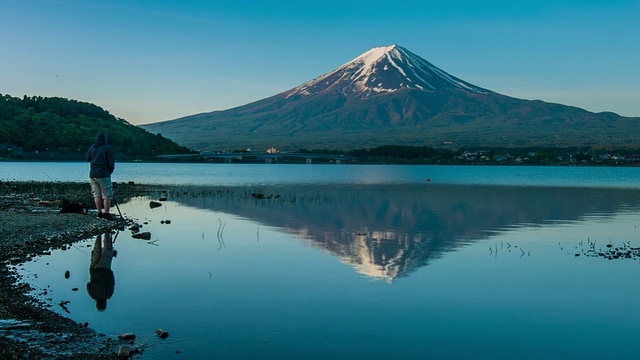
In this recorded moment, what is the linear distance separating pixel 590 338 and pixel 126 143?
158m

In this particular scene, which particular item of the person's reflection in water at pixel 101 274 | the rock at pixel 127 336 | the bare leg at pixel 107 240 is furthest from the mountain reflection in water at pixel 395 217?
the rock at pixel 127 336

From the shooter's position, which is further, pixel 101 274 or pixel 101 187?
pixel 101 187

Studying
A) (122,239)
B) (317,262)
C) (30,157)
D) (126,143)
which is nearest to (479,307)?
(317,262)

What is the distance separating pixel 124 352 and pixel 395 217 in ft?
75.7

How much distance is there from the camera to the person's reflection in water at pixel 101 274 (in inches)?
464

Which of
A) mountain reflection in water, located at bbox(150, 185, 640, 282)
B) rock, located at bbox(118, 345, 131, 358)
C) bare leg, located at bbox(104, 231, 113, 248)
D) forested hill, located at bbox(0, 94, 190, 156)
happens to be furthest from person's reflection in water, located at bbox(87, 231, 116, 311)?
forested hill, located at bbox(0, 94, 190, 156)

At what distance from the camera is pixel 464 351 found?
30.2 feet

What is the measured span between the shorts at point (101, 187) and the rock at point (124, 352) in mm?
12339

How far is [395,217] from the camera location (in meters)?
30.5

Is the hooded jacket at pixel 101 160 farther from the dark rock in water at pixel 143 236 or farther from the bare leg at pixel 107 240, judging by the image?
the dark rock in water at pixel 143 236

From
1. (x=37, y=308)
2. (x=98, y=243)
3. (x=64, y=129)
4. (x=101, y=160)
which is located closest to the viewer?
(x=37, y=308)

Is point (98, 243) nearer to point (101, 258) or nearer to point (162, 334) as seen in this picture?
point (101, 258)

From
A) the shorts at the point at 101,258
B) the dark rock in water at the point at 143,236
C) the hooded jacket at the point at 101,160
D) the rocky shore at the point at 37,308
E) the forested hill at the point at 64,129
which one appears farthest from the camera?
the forested hill at the point at 64,129

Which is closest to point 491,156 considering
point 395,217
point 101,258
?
point 395,217
